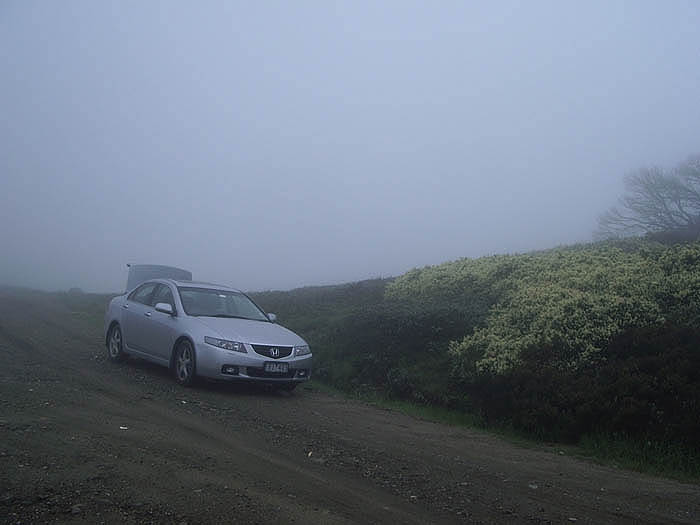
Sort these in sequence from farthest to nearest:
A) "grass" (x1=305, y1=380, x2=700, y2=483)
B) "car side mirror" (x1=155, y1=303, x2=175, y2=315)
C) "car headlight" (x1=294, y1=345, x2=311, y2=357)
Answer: "car side mirror" (x1=155, y1=303, x2=175, y2=315)
"car headlight" (x1=294, y1=345, x2=311, y2=357)
"grass" (x1=305, y1=380, x2=700, y2=483)

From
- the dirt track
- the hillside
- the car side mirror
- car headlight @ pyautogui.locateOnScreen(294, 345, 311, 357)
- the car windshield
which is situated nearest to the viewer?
the dirt track

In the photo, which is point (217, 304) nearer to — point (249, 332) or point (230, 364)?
point (249, 332)

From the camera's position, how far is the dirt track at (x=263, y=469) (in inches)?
174

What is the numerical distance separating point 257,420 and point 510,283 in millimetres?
7493

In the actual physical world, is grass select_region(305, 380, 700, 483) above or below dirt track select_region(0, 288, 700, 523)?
above

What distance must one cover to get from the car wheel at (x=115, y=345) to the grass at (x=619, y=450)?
5310 mm

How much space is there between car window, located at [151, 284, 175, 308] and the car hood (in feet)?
3.53

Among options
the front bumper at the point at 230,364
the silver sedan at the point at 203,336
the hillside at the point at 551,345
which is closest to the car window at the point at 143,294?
the silver sedan at the point at 203,336

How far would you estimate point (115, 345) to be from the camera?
11242 mm

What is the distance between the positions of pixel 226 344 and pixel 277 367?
0.83 m

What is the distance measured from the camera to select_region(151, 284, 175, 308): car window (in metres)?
10.6

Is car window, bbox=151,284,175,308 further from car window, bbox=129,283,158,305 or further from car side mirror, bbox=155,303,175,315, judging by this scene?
car side mirror, bbox=155,303,175,315

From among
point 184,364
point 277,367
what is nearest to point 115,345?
point 184,364

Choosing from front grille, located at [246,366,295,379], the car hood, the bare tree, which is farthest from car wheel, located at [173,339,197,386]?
the bare tree
